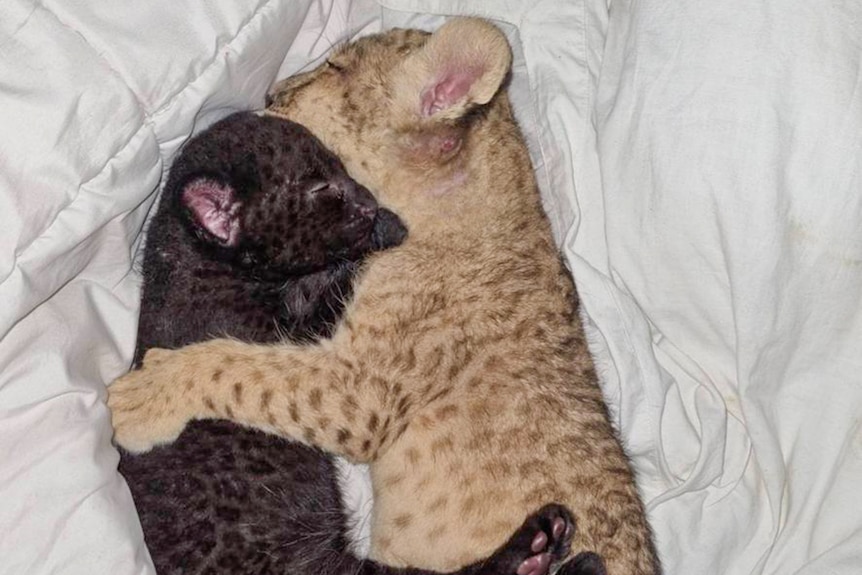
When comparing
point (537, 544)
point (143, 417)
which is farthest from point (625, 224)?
point (143, 417)

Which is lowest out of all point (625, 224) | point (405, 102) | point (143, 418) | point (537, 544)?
point (537, 544)

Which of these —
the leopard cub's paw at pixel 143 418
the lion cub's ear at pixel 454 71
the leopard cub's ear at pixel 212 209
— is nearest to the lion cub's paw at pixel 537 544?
the leopard cub's paw at pixel 143 418

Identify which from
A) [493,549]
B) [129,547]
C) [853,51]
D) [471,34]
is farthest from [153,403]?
[853,51]

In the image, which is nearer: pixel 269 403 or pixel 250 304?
pixel 269 403

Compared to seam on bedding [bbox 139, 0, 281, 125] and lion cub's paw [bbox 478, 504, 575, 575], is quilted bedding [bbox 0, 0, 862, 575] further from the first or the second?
lion cub's paw [bbox 478, 504, 575, 575]

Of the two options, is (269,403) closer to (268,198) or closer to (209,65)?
(268,198)

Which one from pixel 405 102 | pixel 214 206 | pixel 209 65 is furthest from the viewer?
pixel 214 206

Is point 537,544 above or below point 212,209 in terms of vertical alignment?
below

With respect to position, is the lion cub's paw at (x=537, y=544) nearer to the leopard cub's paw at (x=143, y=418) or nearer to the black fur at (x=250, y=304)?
the black fur at (x=250, y=304)
